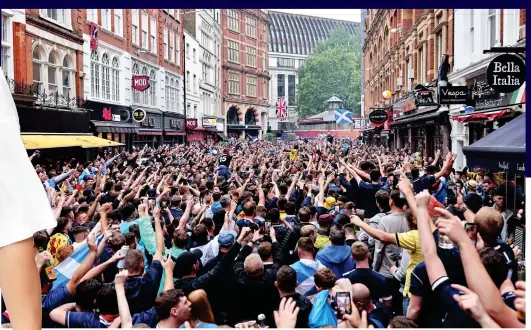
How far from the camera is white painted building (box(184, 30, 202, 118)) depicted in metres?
10.2

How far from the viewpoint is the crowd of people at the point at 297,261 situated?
3712mm

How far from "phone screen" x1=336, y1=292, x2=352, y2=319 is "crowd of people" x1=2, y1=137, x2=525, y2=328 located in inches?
0.4

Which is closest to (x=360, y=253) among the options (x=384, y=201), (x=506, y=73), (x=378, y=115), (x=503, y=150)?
(x=384, y=201)

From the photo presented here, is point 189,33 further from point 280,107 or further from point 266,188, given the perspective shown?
point 266,188

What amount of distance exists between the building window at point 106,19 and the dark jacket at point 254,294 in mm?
4992

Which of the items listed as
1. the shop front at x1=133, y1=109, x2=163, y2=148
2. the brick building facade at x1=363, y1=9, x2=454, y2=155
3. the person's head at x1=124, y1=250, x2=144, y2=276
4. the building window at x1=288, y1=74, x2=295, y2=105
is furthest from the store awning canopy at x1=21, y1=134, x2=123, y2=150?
the brick building facade at x1=363, y1=9, x2=454, y2=155

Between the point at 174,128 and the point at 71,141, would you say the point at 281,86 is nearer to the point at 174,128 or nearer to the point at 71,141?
the point at 174,128

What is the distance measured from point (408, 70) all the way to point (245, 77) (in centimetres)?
334

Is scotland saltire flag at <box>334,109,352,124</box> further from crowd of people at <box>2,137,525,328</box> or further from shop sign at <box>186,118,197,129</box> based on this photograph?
shop sign at <box>186,118,197,129</box>

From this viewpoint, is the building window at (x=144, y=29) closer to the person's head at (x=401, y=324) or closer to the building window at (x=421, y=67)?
the building window at (x=421, y=67)

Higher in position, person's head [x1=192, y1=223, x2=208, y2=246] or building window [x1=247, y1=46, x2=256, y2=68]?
building window [x1=247, y1=46, x2=256, y2=68]

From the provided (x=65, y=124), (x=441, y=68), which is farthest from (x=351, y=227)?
(x=65, y=124)

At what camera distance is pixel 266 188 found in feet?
30.8

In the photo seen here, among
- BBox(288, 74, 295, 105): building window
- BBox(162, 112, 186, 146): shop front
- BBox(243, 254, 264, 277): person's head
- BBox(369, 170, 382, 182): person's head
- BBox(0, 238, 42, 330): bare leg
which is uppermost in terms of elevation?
BBox(288, 74, 295, 105): building window
